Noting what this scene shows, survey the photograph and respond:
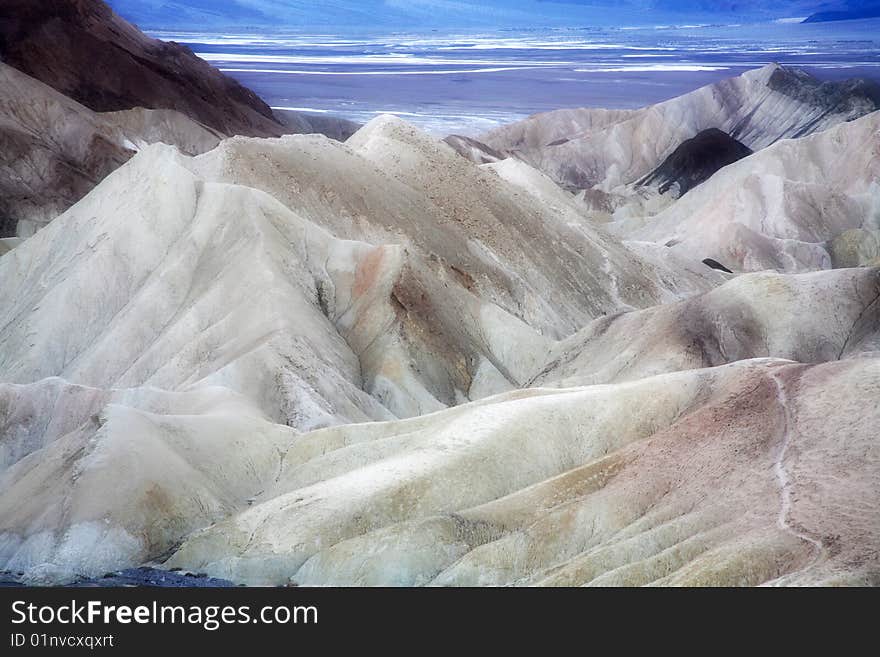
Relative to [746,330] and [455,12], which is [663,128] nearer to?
[455,12]

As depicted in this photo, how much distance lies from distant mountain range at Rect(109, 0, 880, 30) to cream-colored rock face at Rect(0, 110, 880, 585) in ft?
228

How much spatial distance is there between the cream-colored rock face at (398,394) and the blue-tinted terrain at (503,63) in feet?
196

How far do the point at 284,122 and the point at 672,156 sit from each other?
4664cm

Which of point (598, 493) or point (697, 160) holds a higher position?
point (697, 160)

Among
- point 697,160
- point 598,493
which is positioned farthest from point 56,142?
point 598,493

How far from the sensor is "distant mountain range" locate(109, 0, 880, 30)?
145750 millimetres

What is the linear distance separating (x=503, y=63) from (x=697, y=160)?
27.0 m

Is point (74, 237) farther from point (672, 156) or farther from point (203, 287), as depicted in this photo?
point (672, 156)

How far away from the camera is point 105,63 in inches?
4855

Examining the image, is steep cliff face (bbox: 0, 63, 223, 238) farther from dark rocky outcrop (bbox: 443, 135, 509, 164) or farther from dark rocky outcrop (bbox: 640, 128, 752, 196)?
dark rocky outcrop (bbox: 640, 128, 752, 196)

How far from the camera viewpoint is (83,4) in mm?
127062

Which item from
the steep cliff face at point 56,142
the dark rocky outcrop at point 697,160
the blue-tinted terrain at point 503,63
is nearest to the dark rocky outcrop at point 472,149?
the blue-tinted terrain at point 503,63

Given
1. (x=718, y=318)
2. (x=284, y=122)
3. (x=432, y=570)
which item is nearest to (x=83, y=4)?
(x=284, y=122)

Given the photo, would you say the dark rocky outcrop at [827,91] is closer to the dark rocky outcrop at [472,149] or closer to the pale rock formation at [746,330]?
the dark rocky outcrop at [472,149]
